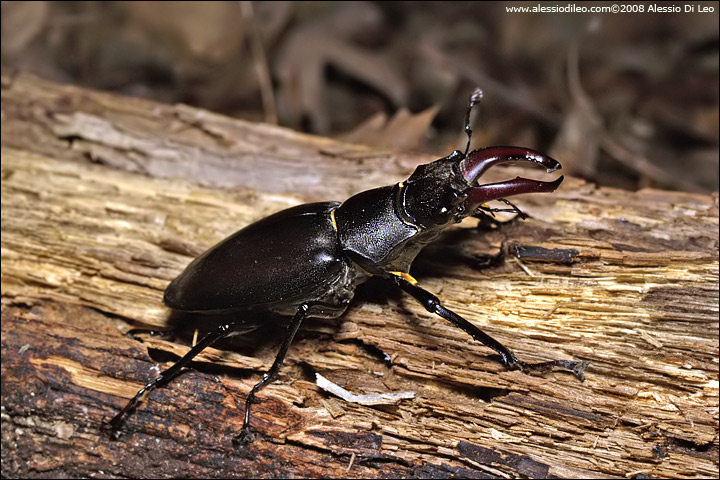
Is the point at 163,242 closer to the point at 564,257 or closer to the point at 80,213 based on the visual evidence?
the point at 80,213

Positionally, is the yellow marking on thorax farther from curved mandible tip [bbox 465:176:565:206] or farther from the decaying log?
curved mandible tip [bbox 465:176:565:206]

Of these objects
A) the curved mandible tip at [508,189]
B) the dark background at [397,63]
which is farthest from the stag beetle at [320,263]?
the dark background at [397,63]

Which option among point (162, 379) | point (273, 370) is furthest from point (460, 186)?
point (162, 379)

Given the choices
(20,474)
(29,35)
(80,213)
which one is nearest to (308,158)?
(80,213)

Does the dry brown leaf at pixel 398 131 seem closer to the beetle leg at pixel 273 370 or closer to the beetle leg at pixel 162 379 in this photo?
the beetle leg at pixel 273 370

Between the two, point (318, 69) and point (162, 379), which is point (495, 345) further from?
point (318, 69)
